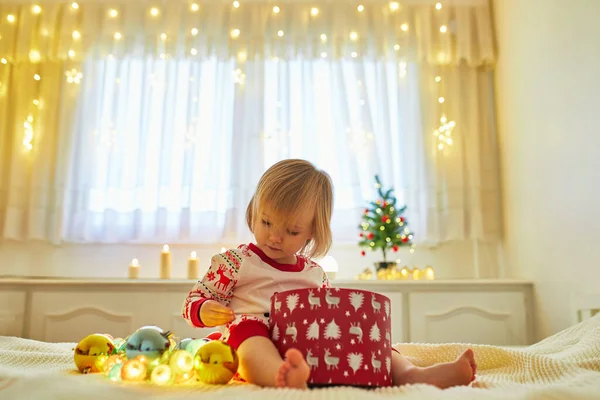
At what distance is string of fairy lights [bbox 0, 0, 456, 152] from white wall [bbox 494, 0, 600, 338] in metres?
0.30

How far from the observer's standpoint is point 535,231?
8.46ft

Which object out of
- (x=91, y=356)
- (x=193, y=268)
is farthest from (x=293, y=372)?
(x=193, y=268)

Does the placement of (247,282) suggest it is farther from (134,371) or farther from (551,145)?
(551,145)

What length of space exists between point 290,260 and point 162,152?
1.85m

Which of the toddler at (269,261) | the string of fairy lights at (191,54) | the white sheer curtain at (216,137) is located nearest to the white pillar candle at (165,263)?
the white sheer curtain at (216,137)

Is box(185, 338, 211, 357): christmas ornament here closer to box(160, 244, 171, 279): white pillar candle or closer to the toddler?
the toddler

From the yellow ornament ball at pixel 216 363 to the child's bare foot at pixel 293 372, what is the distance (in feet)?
0.39

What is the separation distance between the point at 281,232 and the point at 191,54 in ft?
6.89

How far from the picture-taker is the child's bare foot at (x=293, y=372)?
901mm

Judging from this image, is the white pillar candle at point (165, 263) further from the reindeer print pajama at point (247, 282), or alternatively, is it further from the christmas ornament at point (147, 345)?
the christmas ornament at point (147, 345)

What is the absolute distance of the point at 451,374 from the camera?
1.00 metres

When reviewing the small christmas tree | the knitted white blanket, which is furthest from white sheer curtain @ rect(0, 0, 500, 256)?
the knitted white blanket

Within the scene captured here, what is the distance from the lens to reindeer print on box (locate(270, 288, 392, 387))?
97cm

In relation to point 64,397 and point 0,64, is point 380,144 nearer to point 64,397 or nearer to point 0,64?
point 0,64
